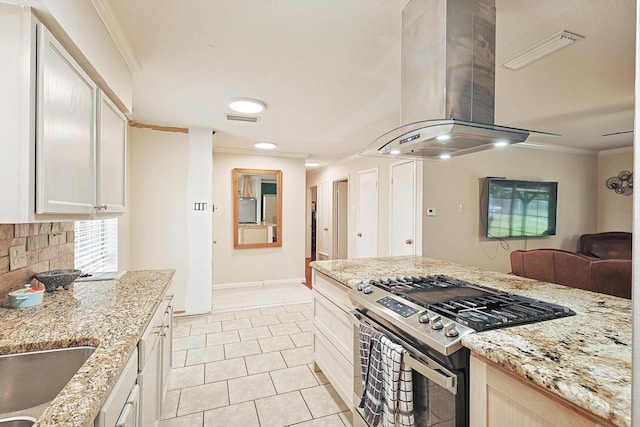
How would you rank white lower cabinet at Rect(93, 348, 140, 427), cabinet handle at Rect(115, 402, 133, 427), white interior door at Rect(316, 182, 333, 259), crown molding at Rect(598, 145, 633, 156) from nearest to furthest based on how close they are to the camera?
1. white lower cabinet at Rect(93, 348, 140, 427)
2. cabinet handle at Rect(115, 402, 133, 427)
3. crown molding at Rect(598, 145, 633, 156)
4. white interior door at Rect(316, 182, 333, 259)

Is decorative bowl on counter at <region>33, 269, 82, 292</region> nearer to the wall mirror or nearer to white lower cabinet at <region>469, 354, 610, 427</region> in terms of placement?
white lower cabinet at <region>469, 354, 610, 427</region>

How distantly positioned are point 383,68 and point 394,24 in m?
0.53

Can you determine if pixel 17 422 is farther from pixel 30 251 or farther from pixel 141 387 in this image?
pixel 30 251

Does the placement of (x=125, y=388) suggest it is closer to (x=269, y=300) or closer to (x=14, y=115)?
(x=14, y=115)

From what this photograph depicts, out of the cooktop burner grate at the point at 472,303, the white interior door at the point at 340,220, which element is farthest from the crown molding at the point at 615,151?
the cooktop burner grate at the point at 472,303

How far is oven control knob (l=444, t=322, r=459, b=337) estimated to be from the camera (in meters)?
1.07

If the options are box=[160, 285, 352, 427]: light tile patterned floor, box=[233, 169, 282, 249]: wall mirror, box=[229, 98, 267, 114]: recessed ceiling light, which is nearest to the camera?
box=[160, 285, 352, 427]: light tile patterned floor

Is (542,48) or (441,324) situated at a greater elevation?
(542,48)

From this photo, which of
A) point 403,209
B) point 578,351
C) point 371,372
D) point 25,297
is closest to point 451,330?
point 578,351

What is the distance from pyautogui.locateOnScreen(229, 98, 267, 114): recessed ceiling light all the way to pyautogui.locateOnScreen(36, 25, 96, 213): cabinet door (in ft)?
5.00

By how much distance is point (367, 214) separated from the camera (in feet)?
17.9

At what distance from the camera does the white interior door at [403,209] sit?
4.24 m

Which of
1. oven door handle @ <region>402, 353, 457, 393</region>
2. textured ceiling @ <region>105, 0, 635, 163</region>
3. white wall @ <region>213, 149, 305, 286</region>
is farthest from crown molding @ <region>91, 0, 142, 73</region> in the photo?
white wall @ <region>213, 149, 305, 286</region>

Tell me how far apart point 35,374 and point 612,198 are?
7.31 meters
